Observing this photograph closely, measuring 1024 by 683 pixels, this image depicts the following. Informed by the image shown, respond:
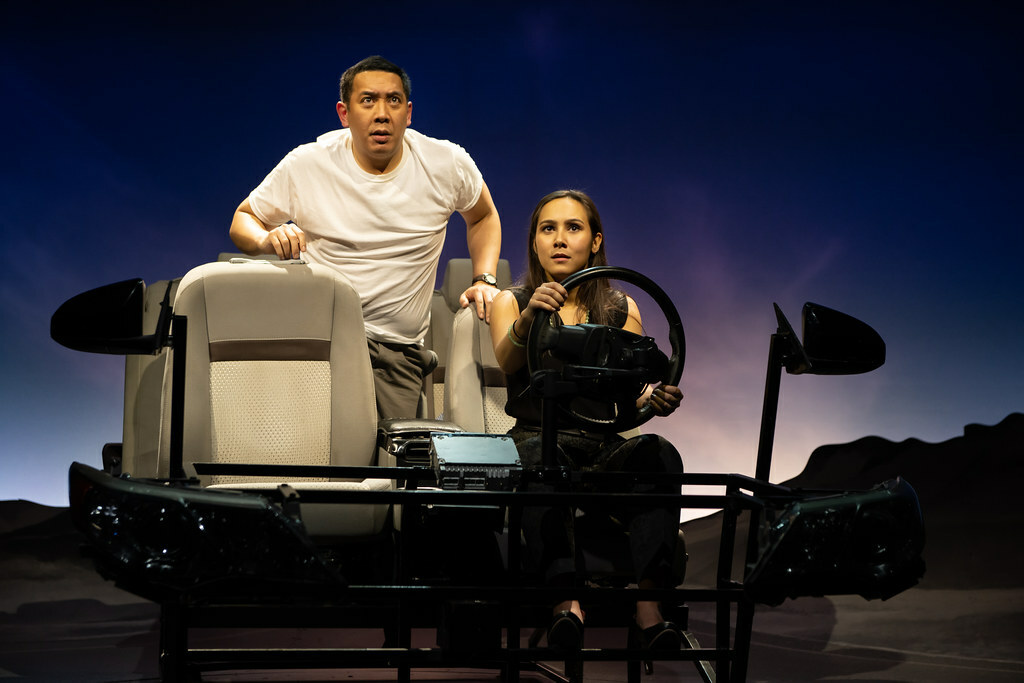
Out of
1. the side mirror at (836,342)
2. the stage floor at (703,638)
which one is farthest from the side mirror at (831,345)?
the stage floor at (703,638)

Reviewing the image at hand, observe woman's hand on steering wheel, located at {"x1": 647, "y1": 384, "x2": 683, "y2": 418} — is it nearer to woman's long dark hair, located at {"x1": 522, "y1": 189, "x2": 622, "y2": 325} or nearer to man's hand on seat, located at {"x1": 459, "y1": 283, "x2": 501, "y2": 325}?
woman's long dark hair, located at {"x1": 522, "y1": 189, "x2": 622, "y2": 325}

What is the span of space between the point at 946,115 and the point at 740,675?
452cm

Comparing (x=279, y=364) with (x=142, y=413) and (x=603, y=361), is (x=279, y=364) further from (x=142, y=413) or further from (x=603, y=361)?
(x=603, y=361)

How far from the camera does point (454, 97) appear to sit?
5.19 metres

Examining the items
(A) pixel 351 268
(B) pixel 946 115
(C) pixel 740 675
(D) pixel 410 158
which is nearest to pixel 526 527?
(C) pixel 740 675

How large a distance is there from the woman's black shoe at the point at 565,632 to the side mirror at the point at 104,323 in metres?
0.97

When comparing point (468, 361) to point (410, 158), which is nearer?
point (468, 361)

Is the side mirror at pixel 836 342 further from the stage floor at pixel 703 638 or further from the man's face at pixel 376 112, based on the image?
the stage floor at pixel 703 638

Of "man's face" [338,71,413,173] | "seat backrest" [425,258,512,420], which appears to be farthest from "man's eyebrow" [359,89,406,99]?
"seat backrest" [425,258,512,420]

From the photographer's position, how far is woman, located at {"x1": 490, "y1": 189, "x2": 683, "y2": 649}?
1.96 metres

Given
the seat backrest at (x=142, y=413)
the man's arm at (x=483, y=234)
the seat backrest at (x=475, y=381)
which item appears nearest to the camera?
the seat backrest at (x=475, y=381)

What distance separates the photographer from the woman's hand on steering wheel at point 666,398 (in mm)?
2041

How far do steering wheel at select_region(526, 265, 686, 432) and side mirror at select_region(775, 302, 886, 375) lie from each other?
27cm

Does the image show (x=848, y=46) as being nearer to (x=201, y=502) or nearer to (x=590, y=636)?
(x=590, y=636)
